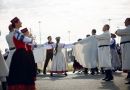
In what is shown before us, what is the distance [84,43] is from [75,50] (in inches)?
26.9

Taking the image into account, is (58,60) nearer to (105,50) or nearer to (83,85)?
(105,50)

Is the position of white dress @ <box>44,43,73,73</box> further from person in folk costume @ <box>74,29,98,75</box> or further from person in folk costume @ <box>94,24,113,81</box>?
person in folk costume @ <box>94,24,113,81</box>

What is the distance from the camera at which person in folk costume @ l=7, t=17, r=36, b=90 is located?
189 inches

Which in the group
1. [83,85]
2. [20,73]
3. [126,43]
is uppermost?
[126,43]

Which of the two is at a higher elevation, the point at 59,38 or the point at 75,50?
the point at 59,38

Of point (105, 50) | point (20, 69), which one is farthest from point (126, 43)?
point (20, 69)

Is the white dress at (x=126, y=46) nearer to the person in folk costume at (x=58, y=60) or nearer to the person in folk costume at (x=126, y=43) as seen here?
the person in folk costume at (x=126, y=43)

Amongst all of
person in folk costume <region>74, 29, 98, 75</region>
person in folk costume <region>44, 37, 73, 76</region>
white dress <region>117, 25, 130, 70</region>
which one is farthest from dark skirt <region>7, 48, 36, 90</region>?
person in folk costume <region>74, 29, 98, 75</region>

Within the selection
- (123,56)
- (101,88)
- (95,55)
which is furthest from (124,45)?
(95,55)

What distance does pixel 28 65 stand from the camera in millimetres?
5039

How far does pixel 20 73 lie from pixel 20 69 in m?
0.10

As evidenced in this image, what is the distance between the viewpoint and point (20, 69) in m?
4.87

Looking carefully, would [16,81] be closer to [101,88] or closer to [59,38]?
[101,88]

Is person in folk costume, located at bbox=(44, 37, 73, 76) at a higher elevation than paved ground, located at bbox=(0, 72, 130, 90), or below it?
higher
